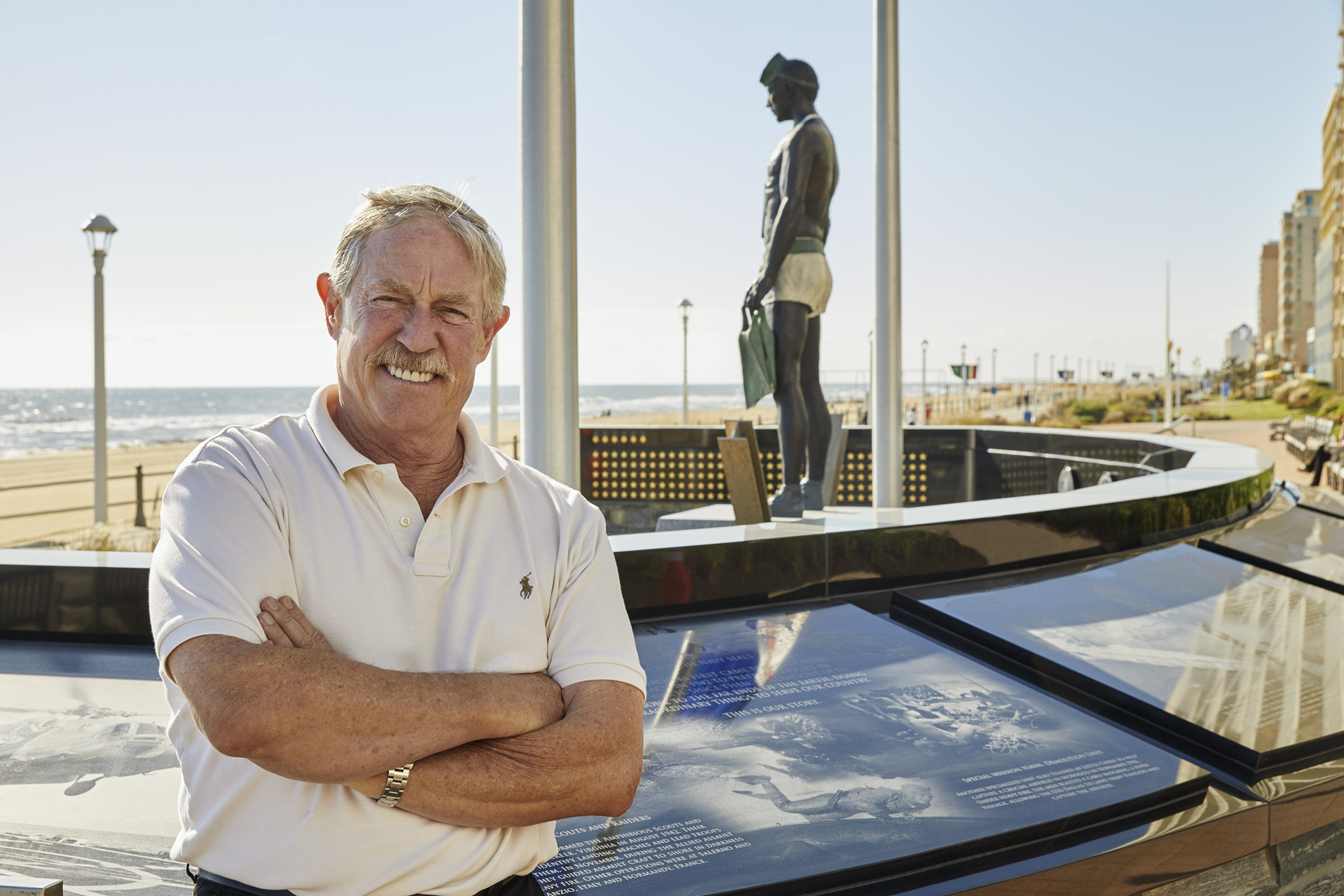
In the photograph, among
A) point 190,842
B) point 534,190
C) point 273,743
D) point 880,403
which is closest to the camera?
point 273,743

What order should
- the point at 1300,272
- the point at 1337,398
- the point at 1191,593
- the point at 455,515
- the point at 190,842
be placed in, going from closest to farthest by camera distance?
1. the point at 190,842
2. the point at 455,515
3. the point at 1191,593
4. the point at 1337,398
5. the point at 1300,272

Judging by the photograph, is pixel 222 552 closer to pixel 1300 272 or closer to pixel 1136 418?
pixel 1136 418

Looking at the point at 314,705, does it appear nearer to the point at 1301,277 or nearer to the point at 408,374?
the point at 408,374

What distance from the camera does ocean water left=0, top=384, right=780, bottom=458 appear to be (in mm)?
60625

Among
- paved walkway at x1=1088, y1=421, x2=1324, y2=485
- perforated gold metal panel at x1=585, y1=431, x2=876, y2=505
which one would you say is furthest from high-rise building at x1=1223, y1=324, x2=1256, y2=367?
perforated gold metal panel at x1=585, y1=431, x2=876, y2=505

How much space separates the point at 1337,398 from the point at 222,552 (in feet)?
162

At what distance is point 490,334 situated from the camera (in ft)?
6.20

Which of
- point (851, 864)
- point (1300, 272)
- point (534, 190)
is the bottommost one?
point (851, 864)

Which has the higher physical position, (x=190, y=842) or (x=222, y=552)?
(x=222, y=552)

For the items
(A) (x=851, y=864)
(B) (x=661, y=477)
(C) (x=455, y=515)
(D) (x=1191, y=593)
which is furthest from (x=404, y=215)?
(B) (x=661, y=477)

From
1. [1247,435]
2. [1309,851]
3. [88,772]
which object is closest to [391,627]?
[88,772]

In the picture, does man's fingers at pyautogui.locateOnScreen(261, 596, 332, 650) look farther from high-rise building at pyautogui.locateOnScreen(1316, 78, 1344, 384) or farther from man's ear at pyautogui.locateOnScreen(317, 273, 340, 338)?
high-rise building at pyautogui.locateOnScreen(1316, 78, 1344, 384)

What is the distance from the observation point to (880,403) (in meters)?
5.61

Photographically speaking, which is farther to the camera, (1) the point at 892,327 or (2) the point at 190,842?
(1) the point at 892,327
